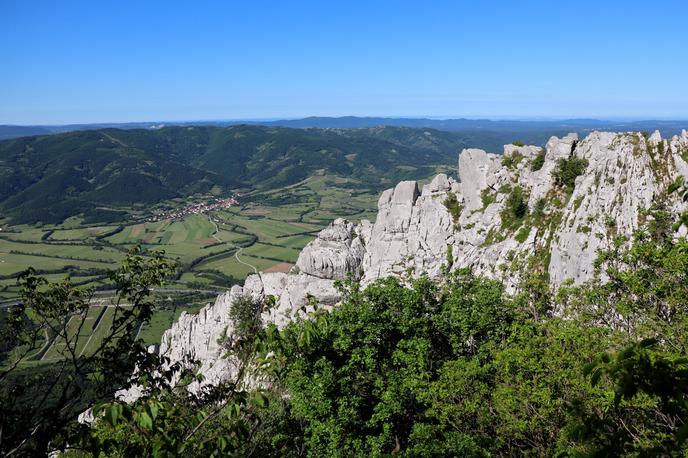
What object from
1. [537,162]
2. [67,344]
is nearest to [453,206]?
[537,162]

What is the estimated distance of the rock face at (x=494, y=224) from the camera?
3709 cm

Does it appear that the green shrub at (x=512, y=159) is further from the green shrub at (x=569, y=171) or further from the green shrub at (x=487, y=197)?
the green shrub at (x=569, y=171)

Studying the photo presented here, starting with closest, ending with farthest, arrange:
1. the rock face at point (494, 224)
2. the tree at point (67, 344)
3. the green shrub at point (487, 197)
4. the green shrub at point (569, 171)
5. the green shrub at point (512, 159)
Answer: the tree at point (67, 344) < the rock face at point (494, 224) < the green shrub at point (569, 171) < the green shrub at point (487, 197) < the green shrub at point (512, 159)

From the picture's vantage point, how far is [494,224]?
4900cm

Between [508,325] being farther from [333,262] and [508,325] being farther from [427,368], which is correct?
[333,262]

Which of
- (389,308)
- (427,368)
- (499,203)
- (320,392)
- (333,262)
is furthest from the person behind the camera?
(333,262)

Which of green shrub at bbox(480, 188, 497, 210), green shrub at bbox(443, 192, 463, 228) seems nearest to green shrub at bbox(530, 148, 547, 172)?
green shrub at bbox(480, 188, 497, 210)

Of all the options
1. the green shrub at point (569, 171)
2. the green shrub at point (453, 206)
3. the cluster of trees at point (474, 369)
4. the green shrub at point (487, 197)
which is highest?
the green shrub at point (569, 171)

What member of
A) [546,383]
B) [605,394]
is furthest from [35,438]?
[546,383]

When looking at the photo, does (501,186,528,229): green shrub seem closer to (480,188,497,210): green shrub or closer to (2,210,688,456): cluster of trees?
(480,188,497,210): green shrub

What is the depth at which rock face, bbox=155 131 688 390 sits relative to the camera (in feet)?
122

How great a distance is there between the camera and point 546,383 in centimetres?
2272

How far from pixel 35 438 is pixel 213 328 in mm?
59308

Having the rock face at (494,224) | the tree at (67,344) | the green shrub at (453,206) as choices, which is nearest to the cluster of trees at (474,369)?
the tree at (67,344)
